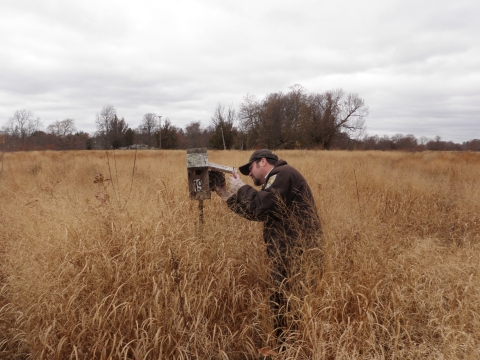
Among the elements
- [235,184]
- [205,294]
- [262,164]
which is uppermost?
[262,164]

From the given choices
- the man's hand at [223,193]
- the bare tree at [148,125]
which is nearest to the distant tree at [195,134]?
the bare tree at [148,125]

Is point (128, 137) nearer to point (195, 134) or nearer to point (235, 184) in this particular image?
point (195, 134)

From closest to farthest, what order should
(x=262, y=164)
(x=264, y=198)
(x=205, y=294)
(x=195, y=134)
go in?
(x=205, y=294) → (x=264, y=198) → (x=262, y=164) → (x=195, y=134)

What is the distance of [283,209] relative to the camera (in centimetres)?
260

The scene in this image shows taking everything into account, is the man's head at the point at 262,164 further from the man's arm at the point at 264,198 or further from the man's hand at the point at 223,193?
the man's hand at the point at 223,193

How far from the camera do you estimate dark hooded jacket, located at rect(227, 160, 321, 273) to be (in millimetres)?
2578

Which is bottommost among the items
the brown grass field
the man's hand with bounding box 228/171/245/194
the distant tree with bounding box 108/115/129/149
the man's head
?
the brown grass field

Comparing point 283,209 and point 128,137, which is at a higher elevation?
point 128,137

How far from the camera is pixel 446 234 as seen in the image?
426 centimetres

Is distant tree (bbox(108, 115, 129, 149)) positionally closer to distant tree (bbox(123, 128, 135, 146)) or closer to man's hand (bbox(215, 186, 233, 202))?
distant tree (bbox(123, 128, 135, 146))

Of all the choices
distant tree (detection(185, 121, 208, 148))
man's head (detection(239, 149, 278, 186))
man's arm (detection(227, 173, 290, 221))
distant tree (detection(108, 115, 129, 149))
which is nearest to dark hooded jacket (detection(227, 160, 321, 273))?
man's arm (detection(227, 173, 290, 221))

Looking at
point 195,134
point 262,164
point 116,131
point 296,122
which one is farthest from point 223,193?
point 195,134

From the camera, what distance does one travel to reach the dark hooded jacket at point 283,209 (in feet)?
8.46

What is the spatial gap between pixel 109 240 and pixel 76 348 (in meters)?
0.93
